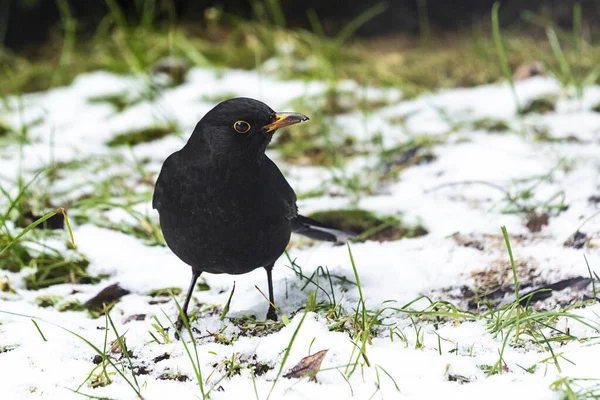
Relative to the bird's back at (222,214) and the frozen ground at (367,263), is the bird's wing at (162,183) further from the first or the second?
the frozen ground at (367,263)

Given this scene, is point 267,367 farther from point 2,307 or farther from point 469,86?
point 469,86

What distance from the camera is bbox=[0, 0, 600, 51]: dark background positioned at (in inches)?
280

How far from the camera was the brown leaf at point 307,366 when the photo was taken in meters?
2.36

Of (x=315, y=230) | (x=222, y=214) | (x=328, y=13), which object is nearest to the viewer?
(x=222, y=214)

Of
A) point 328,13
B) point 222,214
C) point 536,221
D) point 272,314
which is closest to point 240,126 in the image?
point 222,214

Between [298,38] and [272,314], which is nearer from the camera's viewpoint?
[272,314]

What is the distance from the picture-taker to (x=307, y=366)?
7.80ft

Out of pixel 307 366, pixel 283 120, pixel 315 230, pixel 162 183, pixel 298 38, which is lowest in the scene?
pixel 307 366

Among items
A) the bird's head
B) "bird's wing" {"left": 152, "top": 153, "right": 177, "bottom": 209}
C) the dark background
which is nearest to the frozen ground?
"bird's wing" {"left": 152, "top": 153, "right": 177, "bottom": 209}

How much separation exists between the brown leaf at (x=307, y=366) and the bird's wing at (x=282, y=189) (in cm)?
74

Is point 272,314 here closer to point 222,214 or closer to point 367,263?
point 222,214

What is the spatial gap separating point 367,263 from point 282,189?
616 mm

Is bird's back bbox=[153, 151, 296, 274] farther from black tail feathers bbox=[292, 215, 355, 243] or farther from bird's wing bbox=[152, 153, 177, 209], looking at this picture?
black tail feathers bbox=[292, 215, 355, 243]

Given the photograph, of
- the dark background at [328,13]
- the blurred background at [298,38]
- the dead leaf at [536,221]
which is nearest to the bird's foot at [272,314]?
the dead leaf at [536,221]
